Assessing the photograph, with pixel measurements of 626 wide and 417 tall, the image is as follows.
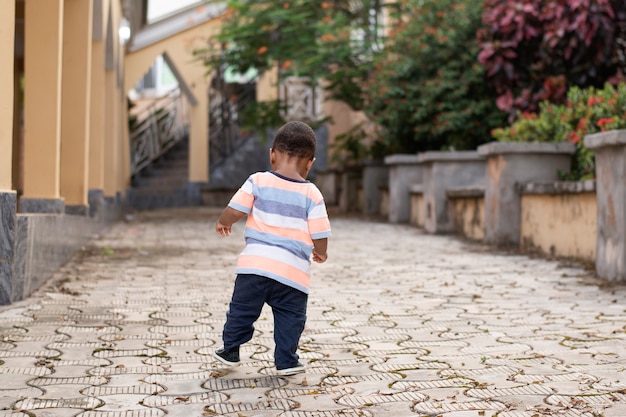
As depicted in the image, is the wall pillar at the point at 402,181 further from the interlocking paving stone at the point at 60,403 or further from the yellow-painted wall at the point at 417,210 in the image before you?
the interlocking paving stone at the point at 60,403

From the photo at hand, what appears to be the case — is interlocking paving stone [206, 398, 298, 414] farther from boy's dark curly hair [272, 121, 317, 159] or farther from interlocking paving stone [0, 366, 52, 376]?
boy's dark curly hair [272, 121, 317, 159]

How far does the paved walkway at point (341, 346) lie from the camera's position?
349 centimetres

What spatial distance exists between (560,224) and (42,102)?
4858 mm

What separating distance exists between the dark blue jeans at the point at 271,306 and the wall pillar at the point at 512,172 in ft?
20.7

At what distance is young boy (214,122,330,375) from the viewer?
13.0ft

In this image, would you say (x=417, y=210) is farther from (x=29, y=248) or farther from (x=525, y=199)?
(x=29, y=248)

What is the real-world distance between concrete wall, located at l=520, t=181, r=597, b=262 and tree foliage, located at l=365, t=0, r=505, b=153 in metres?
4.08

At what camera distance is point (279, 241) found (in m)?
3.98

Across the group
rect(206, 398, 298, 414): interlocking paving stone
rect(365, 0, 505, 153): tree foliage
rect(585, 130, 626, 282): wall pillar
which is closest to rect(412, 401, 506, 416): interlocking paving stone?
rect(206, 398, 298, 414): interlocking paving stone

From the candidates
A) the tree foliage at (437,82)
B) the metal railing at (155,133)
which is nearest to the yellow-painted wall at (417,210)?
the tree foliage at (437,82)

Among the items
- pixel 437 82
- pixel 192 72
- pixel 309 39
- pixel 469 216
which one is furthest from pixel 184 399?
pixel 192 72

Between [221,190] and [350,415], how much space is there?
20815 millimetres

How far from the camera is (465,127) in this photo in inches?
552

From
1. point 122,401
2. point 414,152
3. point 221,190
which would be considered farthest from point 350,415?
point 221,190
